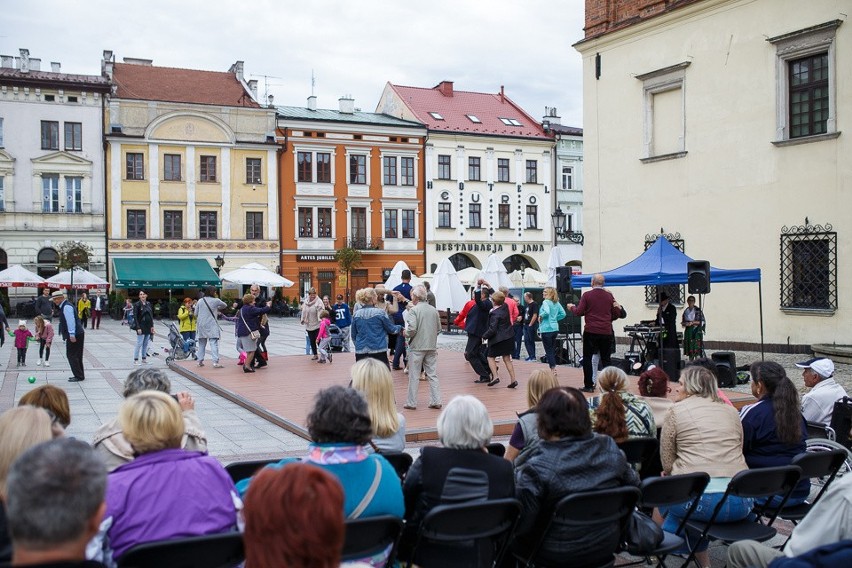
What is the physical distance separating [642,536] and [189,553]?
8.49 ft

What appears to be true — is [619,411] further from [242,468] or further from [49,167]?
[49,167]

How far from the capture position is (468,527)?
13.1ft

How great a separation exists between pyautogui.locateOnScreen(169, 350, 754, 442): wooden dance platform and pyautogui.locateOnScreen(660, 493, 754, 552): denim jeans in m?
4.53

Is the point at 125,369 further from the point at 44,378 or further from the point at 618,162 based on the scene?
the point at 618,162

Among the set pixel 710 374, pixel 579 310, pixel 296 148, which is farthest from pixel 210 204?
pixel 710 374

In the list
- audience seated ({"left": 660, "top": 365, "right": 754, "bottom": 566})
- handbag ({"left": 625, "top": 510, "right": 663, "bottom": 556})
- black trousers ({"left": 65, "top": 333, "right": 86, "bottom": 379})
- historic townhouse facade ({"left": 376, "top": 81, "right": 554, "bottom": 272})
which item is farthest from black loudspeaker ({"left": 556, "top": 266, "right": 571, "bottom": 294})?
historic townhouse facade ({"left": 376, "top": 81, "right": 554, "bottom": 272})

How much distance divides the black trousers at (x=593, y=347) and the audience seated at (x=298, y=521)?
438 inches

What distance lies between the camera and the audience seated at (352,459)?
377cm

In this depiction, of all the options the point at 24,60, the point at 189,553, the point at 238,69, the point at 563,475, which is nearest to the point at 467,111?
the point at 238,69

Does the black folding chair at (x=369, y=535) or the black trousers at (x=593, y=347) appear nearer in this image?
the black folding chair at (x=369, y=535)

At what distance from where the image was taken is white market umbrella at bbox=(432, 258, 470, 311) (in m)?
26.4

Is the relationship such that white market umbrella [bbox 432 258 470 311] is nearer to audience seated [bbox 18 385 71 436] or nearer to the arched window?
audience seated [bbox 18 385 71 436]

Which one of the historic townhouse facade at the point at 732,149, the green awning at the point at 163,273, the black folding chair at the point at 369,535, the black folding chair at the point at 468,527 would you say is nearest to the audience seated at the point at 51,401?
the black folding chair at the point at 369,535

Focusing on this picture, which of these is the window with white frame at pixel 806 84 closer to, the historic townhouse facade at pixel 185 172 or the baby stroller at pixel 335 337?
the baby stroller at pixel 335 337
